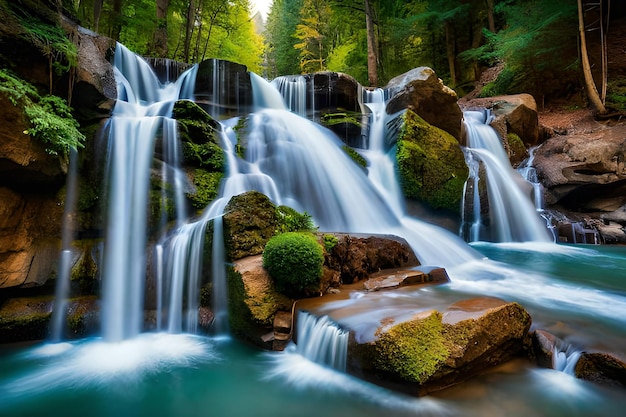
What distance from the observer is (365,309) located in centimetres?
436

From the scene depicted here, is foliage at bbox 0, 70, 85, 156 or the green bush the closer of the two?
the green bush

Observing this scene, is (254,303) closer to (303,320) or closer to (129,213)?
(303,320)

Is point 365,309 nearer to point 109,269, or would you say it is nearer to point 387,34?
point 109,269

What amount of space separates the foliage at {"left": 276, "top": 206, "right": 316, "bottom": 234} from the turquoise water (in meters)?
2.09

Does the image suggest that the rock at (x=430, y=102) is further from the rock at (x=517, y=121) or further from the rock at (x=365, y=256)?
the rock at (x=365, y=256)

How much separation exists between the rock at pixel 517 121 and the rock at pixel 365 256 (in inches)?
398

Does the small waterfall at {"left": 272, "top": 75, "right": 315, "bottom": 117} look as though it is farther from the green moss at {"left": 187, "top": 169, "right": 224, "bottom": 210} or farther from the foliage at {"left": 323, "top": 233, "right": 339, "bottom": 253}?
the foliage at {"left": 323, "top": 233, "right": 339, "bottom": 253}

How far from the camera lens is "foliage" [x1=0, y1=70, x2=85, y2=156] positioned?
199 inches

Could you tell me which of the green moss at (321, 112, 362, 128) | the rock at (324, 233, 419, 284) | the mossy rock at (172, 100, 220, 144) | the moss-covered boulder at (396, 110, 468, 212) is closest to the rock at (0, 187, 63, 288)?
the mossy rock at (172, 100, 220, 144)

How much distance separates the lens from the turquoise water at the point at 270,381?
10.7ft

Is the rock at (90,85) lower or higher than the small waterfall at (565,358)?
higher

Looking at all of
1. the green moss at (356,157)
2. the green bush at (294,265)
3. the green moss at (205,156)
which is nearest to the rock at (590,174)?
the green moss at (356,157)

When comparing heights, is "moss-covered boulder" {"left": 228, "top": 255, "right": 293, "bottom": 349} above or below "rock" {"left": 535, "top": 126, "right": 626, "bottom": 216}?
below

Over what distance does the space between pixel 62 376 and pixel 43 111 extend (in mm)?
4009
